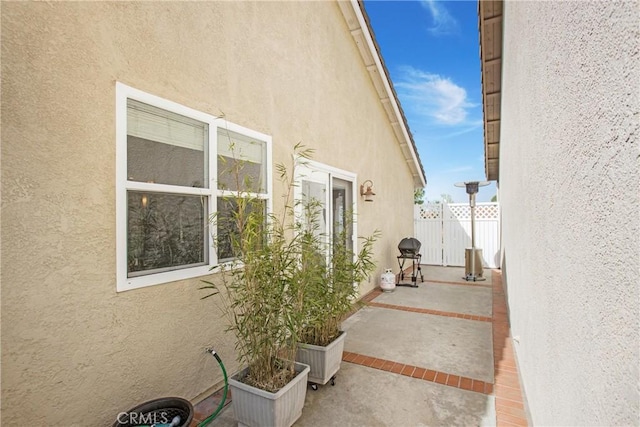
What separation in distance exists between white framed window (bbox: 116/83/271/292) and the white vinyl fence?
12.1m

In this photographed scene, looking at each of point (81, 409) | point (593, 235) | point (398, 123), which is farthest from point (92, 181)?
point (398, 123)

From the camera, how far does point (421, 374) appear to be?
4492 millimetres

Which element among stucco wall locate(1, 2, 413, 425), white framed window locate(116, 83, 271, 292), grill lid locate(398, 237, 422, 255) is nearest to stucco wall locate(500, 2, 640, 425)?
white framed window locate(116, 83, 271, 292)

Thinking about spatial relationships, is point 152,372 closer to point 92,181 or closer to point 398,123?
point 92,181

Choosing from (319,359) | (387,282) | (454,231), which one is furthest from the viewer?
(454,231)

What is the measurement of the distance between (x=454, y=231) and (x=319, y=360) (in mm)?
11786

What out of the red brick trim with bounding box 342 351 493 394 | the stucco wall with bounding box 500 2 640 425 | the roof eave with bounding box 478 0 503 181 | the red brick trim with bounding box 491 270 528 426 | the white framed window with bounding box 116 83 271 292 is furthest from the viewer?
the roof eave with bounding box 478 0 503 181

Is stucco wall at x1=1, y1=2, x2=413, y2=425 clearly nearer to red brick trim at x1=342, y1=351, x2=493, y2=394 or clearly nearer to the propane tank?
red brick trim at x1=342, y1=351, x2=493, y2=394

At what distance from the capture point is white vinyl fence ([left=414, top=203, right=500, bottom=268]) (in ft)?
44.2

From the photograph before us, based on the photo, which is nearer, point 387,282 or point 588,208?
point 588,208

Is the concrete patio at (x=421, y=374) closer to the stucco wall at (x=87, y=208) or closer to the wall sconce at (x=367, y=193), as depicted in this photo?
the stucco wall at (x=87, y=208)

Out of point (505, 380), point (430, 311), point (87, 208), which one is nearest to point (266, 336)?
point (87, 208)

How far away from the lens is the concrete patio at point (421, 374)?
3.60m

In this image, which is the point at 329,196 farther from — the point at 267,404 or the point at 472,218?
the point at 472,218
